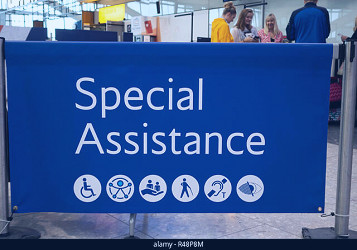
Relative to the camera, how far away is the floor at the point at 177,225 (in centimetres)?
207

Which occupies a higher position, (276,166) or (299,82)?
(299,82)

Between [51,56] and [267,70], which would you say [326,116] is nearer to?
[267,70]

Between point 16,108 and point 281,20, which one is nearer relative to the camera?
point 16,108

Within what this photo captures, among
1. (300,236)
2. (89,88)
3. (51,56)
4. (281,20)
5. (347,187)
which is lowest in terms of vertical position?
(300,236)

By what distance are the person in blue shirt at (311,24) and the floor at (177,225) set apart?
115 inches

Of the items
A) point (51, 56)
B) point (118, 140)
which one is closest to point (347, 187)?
point (118, 140)

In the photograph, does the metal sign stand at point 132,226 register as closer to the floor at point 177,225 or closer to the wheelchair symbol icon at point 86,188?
the floor at point 177,225

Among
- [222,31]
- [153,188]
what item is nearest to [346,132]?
[153,188]

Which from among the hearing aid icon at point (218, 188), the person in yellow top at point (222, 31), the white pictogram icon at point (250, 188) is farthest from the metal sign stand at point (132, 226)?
the person in yellow top at point (222, 31)

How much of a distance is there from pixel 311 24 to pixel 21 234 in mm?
4119

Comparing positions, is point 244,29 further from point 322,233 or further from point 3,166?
point 3,166

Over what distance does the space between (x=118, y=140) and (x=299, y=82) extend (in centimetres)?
87

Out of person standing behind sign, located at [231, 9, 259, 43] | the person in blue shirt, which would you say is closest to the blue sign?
the person in blue shirt

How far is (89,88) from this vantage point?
179 cm
